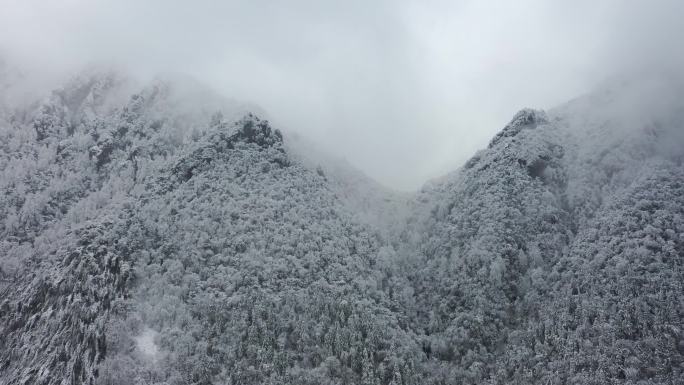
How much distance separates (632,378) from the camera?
634ft

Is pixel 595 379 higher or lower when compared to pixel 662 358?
lower

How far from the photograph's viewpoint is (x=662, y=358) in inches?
7717

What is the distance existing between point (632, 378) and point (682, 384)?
14294mm

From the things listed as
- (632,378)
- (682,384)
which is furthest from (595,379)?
(682,384)

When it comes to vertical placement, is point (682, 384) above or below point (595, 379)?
above

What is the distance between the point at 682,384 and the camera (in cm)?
18775

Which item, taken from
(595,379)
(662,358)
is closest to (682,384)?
(662,358)

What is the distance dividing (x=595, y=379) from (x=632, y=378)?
11.4 m

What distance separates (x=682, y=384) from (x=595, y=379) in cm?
2552

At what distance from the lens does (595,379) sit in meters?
199

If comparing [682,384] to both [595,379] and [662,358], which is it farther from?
[595,379]

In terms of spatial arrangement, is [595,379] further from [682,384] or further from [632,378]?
[682,384]
